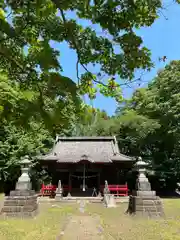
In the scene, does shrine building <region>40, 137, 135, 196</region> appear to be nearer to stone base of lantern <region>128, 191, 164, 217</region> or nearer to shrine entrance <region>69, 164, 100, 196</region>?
shrine entrance <region>69, 164, 100, 196</region>

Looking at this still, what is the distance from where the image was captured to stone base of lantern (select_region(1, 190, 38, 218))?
9.53m

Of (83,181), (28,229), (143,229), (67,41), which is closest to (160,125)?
(83,181)

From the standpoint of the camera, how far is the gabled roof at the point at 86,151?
18172 mm

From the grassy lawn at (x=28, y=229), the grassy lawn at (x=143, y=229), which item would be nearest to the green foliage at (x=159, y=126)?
the grassy lawn at (x=143, y=229)

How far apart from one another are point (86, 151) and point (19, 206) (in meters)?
11.2

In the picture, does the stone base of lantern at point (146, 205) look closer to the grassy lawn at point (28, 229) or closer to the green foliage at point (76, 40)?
the grassy lawn at point (28, 229)

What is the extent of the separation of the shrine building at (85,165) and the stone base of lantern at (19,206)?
7.62 m

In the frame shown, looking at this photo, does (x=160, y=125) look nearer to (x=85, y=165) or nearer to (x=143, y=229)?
(x=85, y=165)

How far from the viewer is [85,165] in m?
18.7

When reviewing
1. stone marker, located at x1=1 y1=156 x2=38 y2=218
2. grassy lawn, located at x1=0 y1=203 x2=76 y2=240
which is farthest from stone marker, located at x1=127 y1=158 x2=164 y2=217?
stone marker, located at x1=1 y1=156 x2=38 y2=218

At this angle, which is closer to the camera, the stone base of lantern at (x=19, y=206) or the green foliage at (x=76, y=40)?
the green foliage at (x=76, y=40)

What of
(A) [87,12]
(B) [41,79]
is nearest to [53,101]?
(B) [41,79]

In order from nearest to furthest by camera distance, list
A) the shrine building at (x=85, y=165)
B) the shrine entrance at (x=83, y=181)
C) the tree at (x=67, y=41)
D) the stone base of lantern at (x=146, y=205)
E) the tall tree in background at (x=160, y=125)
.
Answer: the tree at (x=67, y=41), the stone base of lantern at (x=146, y=205), the shrine building at (x=85, y=165), the shrine entrance at (x=83, y=181), the tall tree in background at (x=160, y=125)

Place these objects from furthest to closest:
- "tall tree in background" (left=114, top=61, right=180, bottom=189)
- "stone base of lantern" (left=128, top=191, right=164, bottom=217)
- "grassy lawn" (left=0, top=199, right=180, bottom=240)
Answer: "tall tree in background" (left=114, top=61, right=180, bottom=189), "stone base of lantern" (left=128, top=191, right=164, bottom=217), "grassy lawn" (left=0, top=199, right=180, bottom=240)
